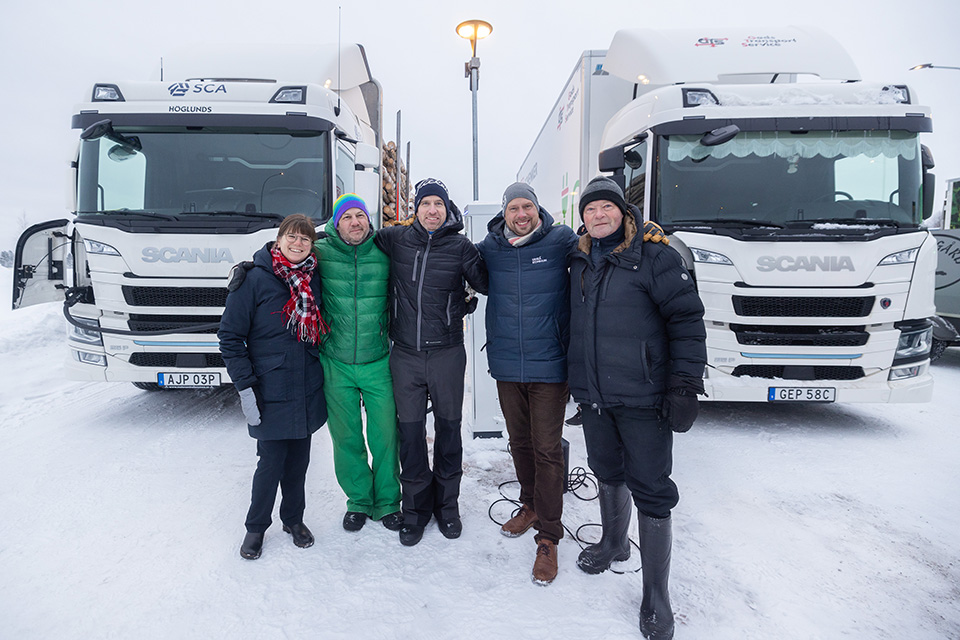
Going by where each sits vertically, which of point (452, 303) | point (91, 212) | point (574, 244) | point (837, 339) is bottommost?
point (837, 339)

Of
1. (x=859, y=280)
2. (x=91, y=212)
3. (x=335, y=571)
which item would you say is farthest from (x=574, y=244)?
(x=91, y=212)

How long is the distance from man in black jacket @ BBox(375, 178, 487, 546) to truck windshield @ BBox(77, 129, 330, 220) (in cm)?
199

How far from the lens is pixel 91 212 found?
4.31 metres

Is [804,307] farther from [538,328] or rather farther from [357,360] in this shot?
[357,360]

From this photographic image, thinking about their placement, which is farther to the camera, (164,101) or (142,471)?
(164,101)

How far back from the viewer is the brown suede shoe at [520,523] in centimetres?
288

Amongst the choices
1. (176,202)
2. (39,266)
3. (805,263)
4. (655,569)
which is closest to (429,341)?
(655,569)

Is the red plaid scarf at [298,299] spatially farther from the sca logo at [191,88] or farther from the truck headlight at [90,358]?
the truck headlight at [90,358]

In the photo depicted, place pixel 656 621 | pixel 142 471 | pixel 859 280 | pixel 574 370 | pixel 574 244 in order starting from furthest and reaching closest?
pixel 859 280, pixel 142 471, pixel 574 244, pixel 574 370, pixel 656 621

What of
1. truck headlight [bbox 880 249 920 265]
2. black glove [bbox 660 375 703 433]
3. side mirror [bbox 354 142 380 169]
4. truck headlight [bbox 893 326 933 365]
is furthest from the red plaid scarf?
truck headlight [bbox 893 326 933 365]

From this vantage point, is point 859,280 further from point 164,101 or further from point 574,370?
point 164,101

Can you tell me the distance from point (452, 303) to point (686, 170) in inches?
111

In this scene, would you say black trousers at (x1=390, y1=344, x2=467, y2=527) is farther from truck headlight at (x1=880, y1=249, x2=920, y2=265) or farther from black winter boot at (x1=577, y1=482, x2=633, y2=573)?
truck headlight at (x1=880, y1=249, x2=920, y2=265)

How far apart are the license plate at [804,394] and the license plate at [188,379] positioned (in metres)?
4.92
